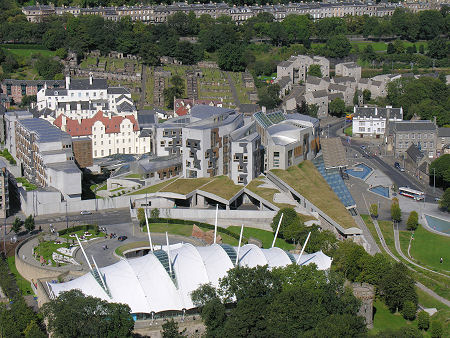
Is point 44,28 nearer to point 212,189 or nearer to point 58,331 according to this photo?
point 212,189

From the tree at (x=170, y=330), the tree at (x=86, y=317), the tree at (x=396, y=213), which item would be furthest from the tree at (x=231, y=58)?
the tree at (x=86, y=317)

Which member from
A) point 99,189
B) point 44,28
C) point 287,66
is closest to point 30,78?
point 44,28

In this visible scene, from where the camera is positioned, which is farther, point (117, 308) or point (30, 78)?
point (30, 78)

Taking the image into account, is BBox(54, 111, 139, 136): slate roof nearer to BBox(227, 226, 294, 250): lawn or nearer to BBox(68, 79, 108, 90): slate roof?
BBox(68, 79, 108, 90): slate roof

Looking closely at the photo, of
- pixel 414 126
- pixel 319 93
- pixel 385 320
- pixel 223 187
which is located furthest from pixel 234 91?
pixel 385 320

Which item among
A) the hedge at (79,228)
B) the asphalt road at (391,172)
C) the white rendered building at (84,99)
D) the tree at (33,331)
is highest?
the white rendered building at (84,99)

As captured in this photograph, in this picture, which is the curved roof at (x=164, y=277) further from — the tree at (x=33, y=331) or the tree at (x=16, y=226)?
the tree at (x=16, y=226)
